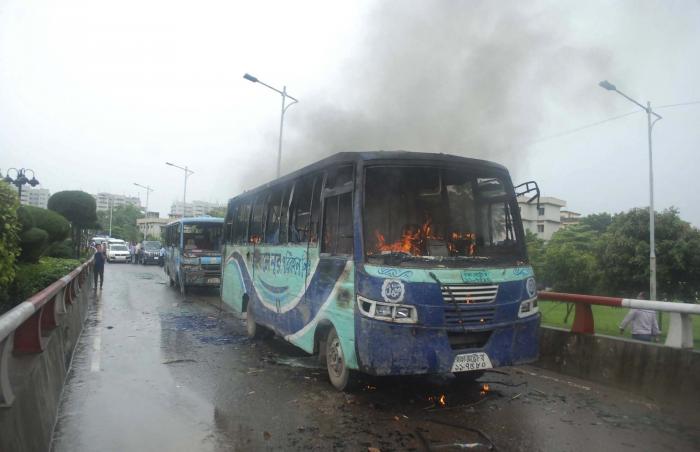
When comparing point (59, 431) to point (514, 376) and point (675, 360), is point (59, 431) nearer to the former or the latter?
point (514, 376)

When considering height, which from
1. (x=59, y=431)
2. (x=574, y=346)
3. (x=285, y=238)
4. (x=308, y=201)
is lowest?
(x=59, y=431)

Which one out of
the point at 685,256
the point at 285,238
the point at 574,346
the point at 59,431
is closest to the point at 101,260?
the point at 285,238

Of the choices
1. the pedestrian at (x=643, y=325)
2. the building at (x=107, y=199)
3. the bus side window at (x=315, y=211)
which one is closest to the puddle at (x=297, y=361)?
the bus side window at (x=315, y=211)

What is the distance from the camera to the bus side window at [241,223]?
32.4 feet

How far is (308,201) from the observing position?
6715 millimetres

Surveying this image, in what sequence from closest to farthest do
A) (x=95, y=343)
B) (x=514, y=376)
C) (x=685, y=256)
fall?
(x=514, y=376), (x=95, y=343), (x=685, y=256)

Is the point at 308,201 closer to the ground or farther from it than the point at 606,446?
farther from it

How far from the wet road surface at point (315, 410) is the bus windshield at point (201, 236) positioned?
935 centimetres

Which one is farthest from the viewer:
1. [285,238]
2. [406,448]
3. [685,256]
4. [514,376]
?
[685,256]

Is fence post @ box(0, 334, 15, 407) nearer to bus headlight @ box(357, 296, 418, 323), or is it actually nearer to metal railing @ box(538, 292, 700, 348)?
bus headlight @ box(357, 296, 418, 323)

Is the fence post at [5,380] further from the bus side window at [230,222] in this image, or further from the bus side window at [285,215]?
the bus side window at [230,222]

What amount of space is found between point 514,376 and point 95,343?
259 inches

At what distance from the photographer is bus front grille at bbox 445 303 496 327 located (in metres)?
4.91

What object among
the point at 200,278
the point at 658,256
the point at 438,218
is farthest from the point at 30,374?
the point at 658,256
